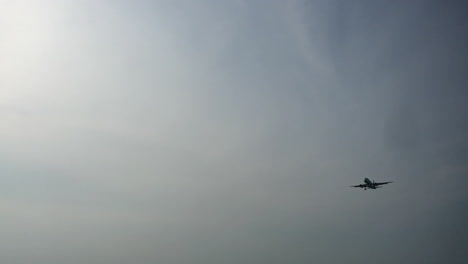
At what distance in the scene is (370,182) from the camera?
176500 mm
